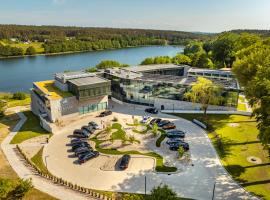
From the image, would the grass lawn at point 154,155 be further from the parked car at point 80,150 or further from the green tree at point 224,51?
the green tree at point 224,51

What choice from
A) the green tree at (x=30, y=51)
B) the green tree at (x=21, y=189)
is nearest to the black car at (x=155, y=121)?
the green tree at (x=21, y=189)

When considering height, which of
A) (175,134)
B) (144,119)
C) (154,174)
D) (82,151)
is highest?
(144,119)

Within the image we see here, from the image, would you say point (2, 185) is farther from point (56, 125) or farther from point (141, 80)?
point (141, 80)

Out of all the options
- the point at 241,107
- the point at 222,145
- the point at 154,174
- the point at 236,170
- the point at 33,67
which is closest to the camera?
the point at 154,174

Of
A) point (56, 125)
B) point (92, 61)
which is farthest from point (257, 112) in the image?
point (92, 61)

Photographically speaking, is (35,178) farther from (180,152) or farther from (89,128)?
(180,152)

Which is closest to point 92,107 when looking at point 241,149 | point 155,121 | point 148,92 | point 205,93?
point 148,92

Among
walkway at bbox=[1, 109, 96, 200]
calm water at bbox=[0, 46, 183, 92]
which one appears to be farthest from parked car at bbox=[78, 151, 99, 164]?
calm water at bbox=[0, 46, 183, 92]
